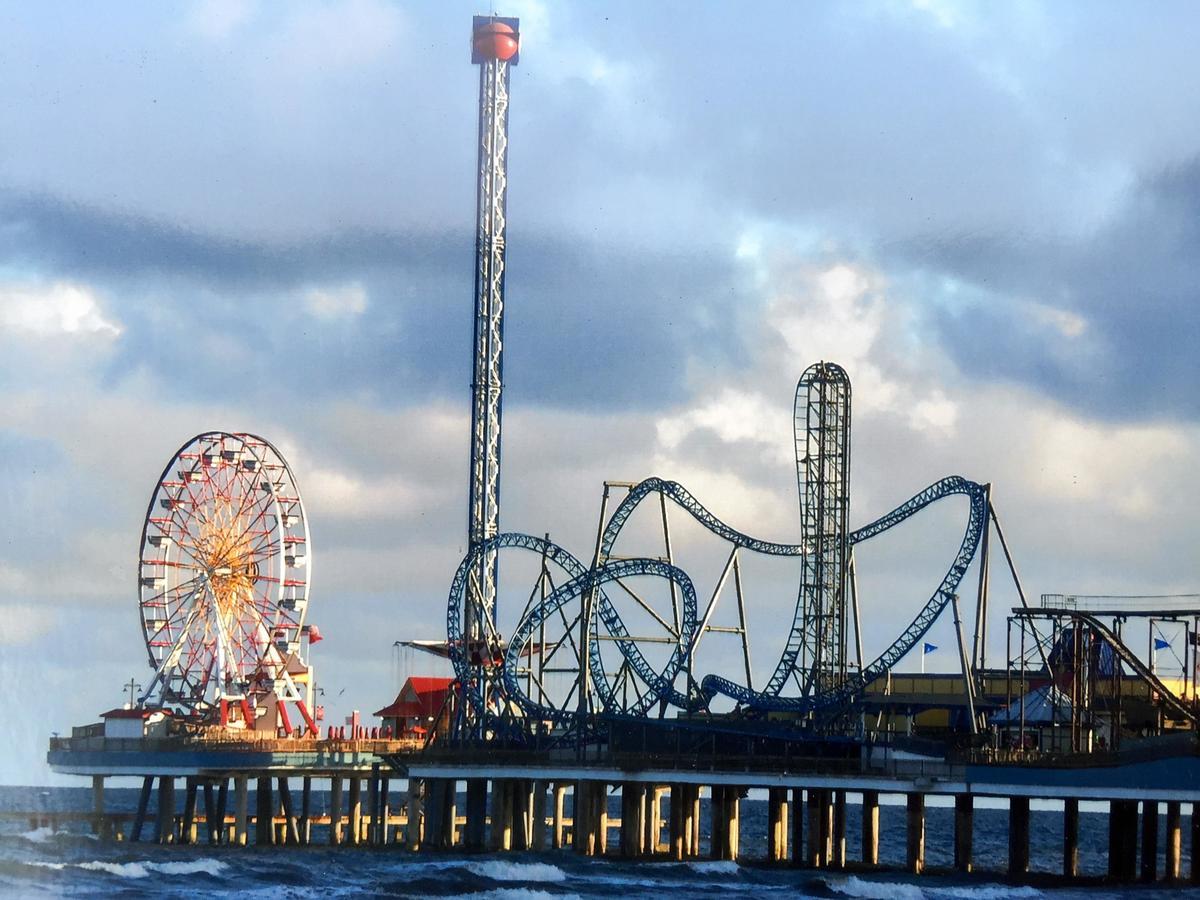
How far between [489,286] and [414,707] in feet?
85.5

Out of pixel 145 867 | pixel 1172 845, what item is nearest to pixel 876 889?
pixel 1172 845

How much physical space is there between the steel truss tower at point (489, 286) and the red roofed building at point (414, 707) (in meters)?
14.0

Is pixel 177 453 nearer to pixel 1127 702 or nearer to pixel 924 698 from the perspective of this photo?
pixel 924 698

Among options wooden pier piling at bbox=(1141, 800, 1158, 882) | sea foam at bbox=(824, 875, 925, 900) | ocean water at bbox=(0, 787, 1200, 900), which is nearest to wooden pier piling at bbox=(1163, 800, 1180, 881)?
wooden pier piling at bbox=(1141, 800, 1158, 882)

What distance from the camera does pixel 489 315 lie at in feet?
415

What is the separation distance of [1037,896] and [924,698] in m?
31.1

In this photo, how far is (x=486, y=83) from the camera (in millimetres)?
126875

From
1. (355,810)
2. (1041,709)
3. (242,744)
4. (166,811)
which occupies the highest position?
(1041,709)

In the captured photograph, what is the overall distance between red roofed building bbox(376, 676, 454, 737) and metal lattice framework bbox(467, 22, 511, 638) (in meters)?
14.3

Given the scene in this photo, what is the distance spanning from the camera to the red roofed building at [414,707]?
135375mm

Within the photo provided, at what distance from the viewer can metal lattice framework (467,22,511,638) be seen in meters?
125

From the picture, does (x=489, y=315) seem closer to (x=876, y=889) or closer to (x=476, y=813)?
(x=476, y=813)

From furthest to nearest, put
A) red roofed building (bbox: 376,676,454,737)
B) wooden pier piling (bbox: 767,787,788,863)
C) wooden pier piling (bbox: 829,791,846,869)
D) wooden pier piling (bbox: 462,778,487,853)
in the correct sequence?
1. red roofed building (bbox: 376,676,454,737)
2. wooden pier piling (bbox: 462,778,487,853)
3. wooden pier piling (bbox: 767,787,788,863)
4. wooden pier piling (bbox: 829,791,846,869)

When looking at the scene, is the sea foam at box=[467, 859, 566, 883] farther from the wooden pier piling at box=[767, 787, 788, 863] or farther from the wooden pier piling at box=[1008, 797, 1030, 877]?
the wooden pier piling at box=[1008, 797, 1030, 877]
